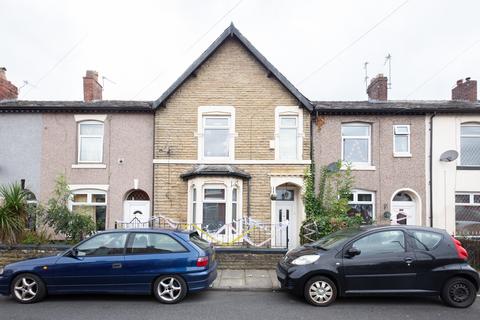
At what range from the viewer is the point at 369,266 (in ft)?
20.6

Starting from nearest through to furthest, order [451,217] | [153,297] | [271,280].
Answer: [153,297] < [271,280] < [451,217]

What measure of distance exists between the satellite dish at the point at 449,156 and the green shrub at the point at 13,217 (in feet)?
47.8

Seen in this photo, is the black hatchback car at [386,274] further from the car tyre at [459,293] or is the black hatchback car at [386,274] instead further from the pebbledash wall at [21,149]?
the pebbledash wall at [21,149]

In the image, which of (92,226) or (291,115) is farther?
(291,115)

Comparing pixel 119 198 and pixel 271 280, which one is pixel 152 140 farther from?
pixel 271 280

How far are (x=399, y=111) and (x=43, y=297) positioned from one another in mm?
12463

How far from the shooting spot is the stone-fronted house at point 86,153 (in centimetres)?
1242

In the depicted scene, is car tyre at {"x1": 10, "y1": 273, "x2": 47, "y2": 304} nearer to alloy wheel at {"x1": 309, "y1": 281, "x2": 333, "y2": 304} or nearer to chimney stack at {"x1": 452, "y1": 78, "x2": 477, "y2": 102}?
alloy wheel at {"x1": 309, "y1": 281, "x2": 333, "y2": 304}

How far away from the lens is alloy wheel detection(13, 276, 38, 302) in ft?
20.8

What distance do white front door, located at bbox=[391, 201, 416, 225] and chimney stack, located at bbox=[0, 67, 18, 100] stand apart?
1636 centimetres

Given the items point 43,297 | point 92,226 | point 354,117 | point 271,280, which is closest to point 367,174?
point 354,117

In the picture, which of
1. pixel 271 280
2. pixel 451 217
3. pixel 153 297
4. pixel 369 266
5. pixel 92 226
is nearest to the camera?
pixel 369 266

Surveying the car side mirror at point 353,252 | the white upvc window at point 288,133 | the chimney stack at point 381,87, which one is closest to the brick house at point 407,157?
the white upvc window at point 288,133

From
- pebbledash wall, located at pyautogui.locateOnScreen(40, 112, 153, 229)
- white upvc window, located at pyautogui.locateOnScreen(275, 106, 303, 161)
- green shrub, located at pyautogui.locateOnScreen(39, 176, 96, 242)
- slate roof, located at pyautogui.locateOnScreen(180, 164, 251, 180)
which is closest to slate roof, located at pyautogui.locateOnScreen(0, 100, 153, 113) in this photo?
pebbledash wall, located at pyautogui.locateOnScreen(40, 112, 153, 229)
